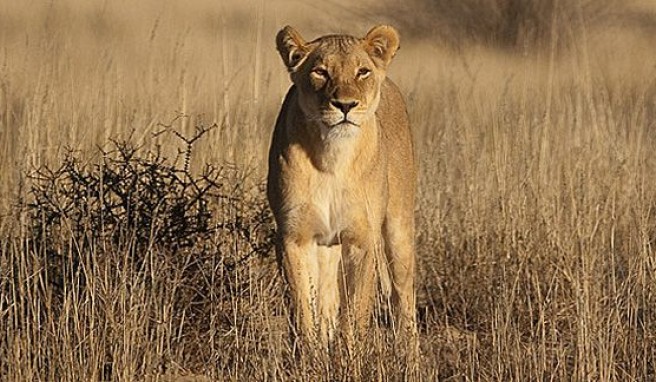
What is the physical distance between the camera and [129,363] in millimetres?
6020

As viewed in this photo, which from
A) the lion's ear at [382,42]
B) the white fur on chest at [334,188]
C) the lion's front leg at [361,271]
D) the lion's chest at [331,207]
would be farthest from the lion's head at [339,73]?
the lion's front leg at [361,271]

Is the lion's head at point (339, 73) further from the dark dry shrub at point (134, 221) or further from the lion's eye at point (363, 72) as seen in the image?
the dark dry shrub at point (134, 221)

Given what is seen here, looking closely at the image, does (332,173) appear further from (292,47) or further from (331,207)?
(292,47)

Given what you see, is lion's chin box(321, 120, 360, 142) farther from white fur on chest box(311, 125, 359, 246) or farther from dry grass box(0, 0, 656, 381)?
dry grass box(0, 0, 656, 381)

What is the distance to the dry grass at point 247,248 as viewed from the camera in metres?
6.10

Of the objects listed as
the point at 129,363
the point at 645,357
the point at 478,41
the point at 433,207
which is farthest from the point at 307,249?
the point at 478,41

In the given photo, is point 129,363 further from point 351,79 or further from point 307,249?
point 351,79

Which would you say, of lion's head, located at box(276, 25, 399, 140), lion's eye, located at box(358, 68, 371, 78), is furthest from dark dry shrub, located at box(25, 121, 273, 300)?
lion's eye, located at box(358, 68, 371, 78)

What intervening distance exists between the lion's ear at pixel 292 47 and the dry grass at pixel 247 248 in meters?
0.82

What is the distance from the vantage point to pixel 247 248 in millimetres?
7902

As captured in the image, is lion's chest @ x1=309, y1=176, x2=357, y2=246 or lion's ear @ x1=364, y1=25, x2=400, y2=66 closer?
lion's chest @ x1=309, y1=176, x2=357, y2=246

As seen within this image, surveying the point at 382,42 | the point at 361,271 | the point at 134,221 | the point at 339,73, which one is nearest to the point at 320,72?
the point at 339,73

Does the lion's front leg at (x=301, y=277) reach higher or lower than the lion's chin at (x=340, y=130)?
lower

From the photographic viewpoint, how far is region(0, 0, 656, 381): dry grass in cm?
610
